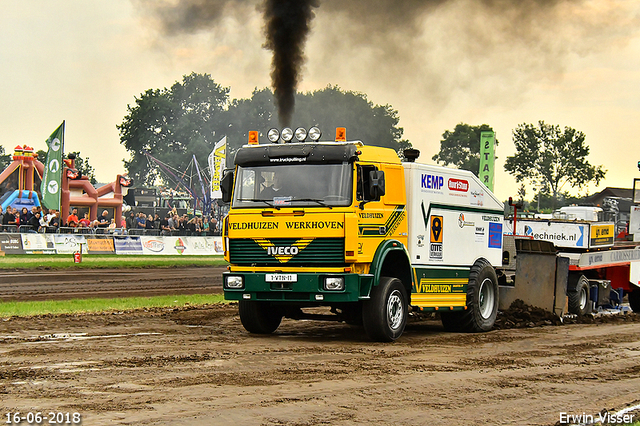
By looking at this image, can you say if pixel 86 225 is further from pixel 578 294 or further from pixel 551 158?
pixel 551 158

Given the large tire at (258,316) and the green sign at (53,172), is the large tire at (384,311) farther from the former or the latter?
the green sign at (53,172)

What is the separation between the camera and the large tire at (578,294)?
17.6 metres

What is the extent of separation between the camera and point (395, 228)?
42.0 feet

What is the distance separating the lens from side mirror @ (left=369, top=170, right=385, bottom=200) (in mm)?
11906

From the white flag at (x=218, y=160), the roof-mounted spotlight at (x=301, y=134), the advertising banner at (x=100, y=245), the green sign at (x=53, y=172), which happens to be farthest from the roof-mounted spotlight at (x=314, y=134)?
the white flag at (x=218, y=160)

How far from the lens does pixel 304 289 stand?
1207cm

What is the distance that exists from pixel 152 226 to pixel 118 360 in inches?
1139

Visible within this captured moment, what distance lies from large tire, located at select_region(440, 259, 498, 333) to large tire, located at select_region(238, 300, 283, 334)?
3.19m

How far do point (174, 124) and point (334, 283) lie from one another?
320 ft

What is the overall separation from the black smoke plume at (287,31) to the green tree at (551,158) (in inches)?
2057

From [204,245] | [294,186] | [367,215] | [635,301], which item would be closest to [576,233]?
[635,301]

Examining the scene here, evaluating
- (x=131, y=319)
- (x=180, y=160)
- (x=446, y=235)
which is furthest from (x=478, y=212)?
(x=180, y=160)

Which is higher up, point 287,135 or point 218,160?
point 218,160

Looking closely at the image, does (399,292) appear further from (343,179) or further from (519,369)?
(519,369)
